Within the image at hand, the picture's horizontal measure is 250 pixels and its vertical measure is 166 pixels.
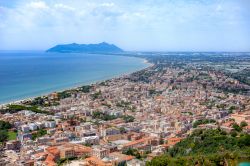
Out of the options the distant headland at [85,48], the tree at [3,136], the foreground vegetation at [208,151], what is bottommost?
the tree at [3,136]

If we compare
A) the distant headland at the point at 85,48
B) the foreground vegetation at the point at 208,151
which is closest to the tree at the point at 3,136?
the foreground vegetation at the point at 208,151

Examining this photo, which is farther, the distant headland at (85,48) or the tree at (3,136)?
the distant headland at (85,48)

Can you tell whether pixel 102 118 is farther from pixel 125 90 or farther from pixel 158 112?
pixel 125 90

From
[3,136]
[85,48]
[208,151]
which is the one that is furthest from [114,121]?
[85,48]

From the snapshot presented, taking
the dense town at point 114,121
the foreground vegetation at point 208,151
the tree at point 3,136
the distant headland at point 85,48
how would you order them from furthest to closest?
the distant headland at point 85,48
the tree at point 3,136
the dense town at point 114,121
the foreground vegetation at point 208,151

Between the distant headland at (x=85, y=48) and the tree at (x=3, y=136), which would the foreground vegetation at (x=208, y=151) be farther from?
the distant headland at (x=85, y=48)

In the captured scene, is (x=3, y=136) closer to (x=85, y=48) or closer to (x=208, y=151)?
(x=208, y=151)

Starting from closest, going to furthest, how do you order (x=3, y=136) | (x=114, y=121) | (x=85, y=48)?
(x=3, y=136) < (x=114, y=121) < (x=85, y=48)

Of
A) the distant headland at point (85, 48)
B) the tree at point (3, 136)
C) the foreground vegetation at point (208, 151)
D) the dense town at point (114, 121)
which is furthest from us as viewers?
the distant headland at point (85, 48)
